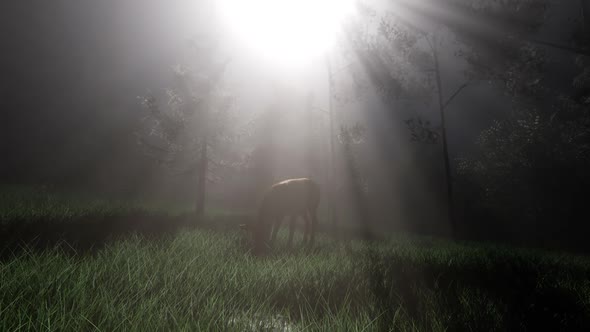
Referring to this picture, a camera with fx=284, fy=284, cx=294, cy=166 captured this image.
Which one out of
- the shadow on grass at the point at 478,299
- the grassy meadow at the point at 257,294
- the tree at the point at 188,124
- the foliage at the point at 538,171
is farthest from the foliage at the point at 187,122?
the foliage at the point at 538,171

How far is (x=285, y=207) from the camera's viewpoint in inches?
316

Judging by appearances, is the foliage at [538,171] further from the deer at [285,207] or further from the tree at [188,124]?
the tree at [188,124]

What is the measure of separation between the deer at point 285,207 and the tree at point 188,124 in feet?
21.4

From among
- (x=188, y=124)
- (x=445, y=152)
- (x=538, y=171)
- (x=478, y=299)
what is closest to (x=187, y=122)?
(x=188, y=124)

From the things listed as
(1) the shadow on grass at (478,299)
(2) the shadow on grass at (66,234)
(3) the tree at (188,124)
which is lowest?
(1) the shadow on grass at (478,299)

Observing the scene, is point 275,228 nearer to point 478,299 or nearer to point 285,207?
point 285,207

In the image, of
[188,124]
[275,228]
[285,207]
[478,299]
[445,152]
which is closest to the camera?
[478,299]

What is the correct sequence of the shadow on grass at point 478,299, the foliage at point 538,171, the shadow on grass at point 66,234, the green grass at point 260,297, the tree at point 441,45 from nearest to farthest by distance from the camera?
1. the green grass at point 260,297
2. the shadow on grass at point 478,299
3. the shadow on grass at point 66,234
4. the tree at point 441,45
5. the foliage at point 538,171

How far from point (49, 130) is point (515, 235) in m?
39.0

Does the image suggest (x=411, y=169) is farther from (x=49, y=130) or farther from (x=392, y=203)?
(x=49, y=130)

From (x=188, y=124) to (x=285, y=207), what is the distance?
27.1 ft

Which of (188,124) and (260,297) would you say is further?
(188,124)

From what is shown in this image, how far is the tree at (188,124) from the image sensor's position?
13836mm

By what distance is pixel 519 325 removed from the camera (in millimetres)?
2434
